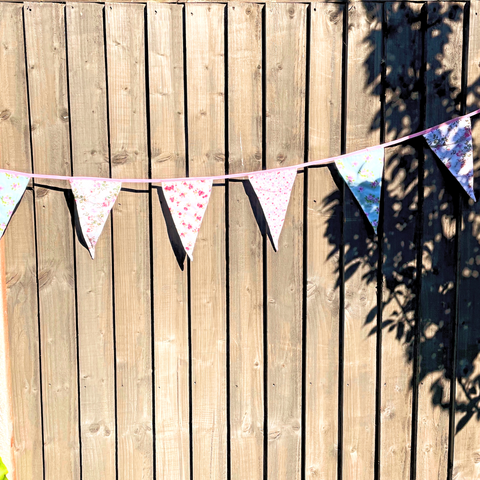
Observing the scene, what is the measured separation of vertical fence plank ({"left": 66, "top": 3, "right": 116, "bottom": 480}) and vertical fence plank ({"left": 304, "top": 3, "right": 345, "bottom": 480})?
0.91 meters

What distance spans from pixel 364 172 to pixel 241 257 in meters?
0.66

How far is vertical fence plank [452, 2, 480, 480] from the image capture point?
257 centimetres

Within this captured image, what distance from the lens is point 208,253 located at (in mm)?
2570

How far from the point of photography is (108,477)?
265 cm

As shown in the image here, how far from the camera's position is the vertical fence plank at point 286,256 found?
98.1 inches

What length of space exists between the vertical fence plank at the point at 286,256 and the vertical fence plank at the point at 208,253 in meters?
0.21

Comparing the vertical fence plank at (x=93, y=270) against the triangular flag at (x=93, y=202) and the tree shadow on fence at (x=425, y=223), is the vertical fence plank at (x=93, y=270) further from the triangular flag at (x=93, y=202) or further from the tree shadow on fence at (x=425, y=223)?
the tree shadow on fence at (x=425, y=223)

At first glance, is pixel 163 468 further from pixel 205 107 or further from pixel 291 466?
pixel 205 107

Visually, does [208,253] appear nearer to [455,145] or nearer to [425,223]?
[425,223]

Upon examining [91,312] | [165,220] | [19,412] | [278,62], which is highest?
[278,62]

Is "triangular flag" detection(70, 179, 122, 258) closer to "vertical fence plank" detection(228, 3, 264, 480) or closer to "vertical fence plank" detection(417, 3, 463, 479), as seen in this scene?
"vertical fence plank" detection(228, 3, 264, 480)

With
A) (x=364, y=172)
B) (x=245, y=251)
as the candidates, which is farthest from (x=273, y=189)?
(x=364, y=172)

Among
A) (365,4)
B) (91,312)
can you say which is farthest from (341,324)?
(365,4)

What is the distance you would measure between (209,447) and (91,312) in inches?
32.9
